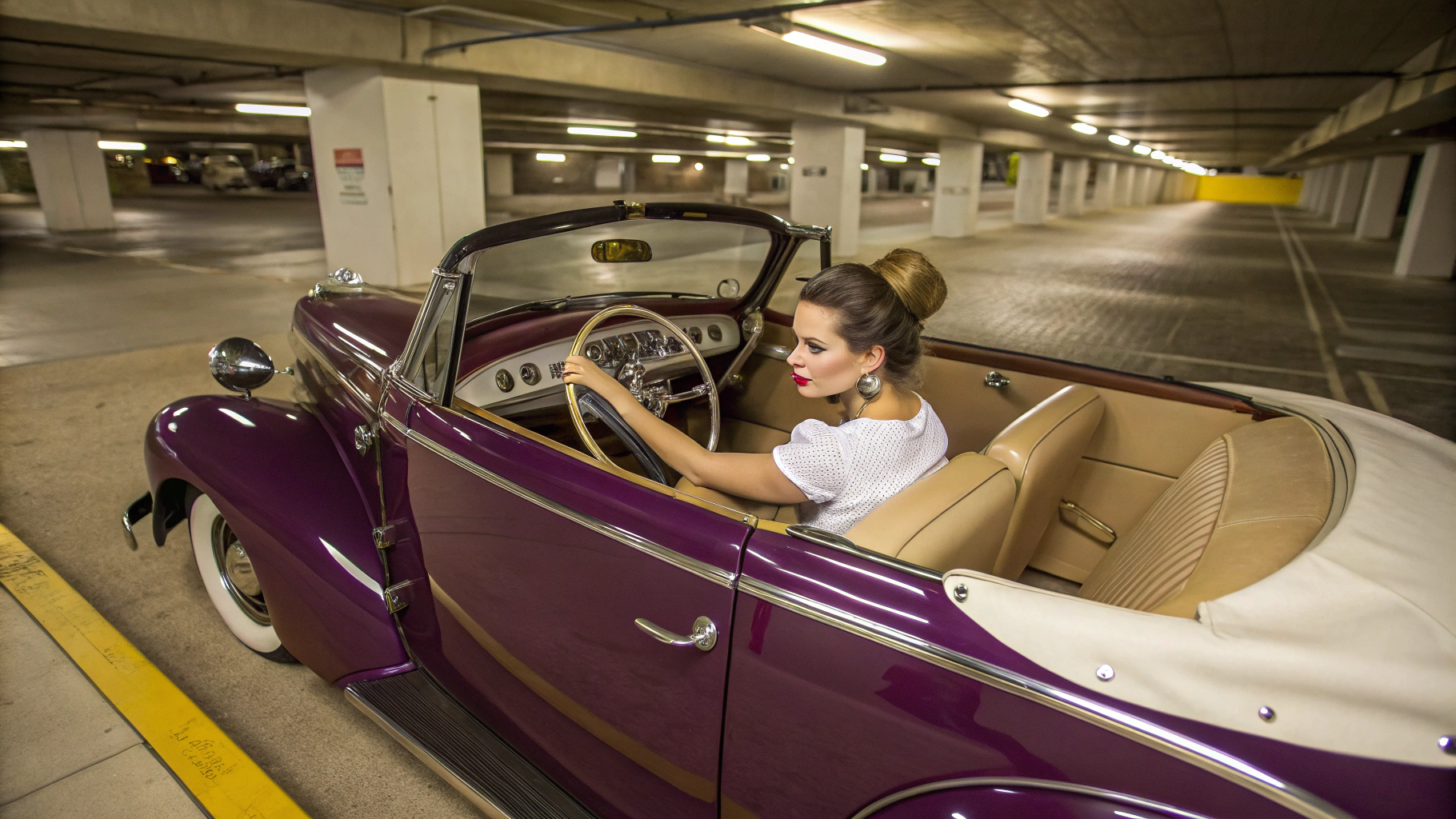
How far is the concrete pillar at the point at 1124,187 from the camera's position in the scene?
4541 centimetres

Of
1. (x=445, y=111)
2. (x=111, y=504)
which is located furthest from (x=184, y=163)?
(x=111, y=504)

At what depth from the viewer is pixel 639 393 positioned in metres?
2.32

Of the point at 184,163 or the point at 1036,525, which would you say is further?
the point at 184,163

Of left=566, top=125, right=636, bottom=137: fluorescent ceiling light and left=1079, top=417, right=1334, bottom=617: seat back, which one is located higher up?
left=566, top=125, right=636, bottom=137: fluorescent ceiling light

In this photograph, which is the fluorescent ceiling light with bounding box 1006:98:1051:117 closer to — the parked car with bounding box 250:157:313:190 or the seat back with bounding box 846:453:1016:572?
the seat back with bounding box 846:453:1016:572

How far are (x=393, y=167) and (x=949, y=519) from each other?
10.4 meters

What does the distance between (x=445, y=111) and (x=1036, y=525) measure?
Answer: 10.6m

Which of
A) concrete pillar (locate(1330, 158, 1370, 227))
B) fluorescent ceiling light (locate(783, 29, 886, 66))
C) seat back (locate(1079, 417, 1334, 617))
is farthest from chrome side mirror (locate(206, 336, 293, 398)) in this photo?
concrete pillar (locate(1330, 158, 1370, 227))

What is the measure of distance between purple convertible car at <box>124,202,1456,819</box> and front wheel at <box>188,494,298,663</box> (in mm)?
14

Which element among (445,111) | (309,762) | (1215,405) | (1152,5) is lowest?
(309,762)

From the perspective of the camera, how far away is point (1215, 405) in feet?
7.62

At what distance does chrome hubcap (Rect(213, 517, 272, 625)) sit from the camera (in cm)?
265

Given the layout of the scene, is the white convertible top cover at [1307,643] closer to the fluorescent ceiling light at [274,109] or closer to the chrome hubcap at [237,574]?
the chrome hubcap at [237,574]

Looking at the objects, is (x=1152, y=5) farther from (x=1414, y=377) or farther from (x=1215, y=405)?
(x=1215, y=405)
